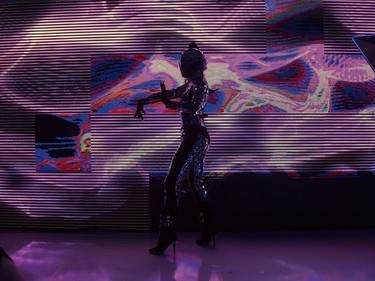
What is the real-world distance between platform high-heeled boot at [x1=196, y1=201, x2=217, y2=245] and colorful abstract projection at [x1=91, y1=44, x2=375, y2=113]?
1.16 m

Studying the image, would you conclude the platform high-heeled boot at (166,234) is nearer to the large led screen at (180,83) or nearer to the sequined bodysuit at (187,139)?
the sequined bodysuit at (187,139)

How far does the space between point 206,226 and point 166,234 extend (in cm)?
42

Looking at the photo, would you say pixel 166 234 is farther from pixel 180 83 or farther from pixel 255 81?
pixel 255 81

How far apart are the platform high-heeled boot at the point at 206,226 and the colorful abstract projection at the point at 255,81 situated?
1.16m

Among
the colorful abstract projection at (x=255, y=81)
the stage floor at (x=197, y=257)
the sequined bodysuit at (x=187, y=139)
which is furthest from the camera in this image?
the colorful abstract projection at (x=255, y=81)

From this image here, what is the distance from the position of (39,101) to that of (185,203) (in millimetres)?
1847

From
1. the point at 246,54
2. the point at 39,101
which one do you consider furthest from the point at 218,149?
the point at 39,101

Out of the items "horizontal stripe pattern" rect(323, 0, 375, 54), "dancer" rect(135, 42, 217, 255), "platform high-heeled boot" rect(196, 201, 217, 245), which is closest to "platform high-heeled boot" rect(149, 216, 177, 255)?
"dancer" rect(135, 42, 217, 255)

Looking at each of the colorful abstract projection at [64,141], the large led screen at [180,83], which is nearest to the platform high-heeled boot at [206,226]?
the large led screen at [180,83]

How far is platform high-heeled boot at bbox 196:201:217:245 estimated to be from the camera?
3518 millimetres

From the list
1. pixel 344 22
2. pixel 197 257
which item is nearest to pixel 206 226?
pixel 197 257

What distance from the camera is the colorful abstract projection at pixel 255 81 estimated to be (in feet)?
14.0

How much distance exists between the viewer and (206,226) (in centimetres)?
358

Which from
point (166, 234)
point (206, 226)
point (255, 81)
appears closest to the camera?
point (166, 234)
